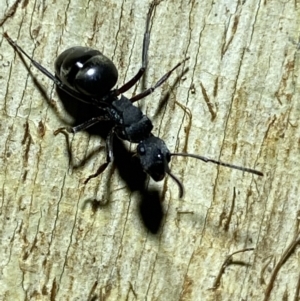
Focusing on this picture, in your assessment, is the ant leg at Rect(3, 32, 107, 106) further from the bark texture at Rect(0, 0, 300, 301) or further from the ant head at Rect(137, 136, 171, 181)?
the ant head at Rect(137, 136, 171, 181)

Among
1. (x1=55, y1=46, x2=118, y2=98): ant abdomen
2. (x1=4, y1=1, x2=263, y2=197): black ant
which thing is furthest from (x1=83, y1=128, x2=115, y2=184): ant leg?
(x1=55, y1=46, x2=118, y2=98): ant abdomen

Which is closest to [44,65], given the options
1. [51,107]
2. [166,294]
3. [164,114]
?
[51,107]

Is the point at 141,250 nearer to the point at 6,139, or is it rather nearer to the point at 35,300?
the point at 35,300

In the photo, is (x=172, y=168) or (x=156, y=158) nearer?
(x=156, y=158)

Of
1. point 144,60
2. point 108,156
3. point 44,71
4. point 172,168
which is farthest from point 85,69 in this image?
point 172,168

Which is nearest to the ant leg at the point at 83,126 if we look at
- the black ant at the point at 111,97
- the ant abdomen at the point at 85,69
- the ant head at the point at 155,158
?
the black ant at the point at 111,97

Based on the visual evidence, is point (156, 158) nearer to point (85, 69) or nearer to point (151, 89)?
point (151, 89)

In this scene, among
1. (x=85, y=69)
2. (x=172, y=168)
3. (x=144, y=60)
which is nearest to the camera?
(x=85, y=69)
